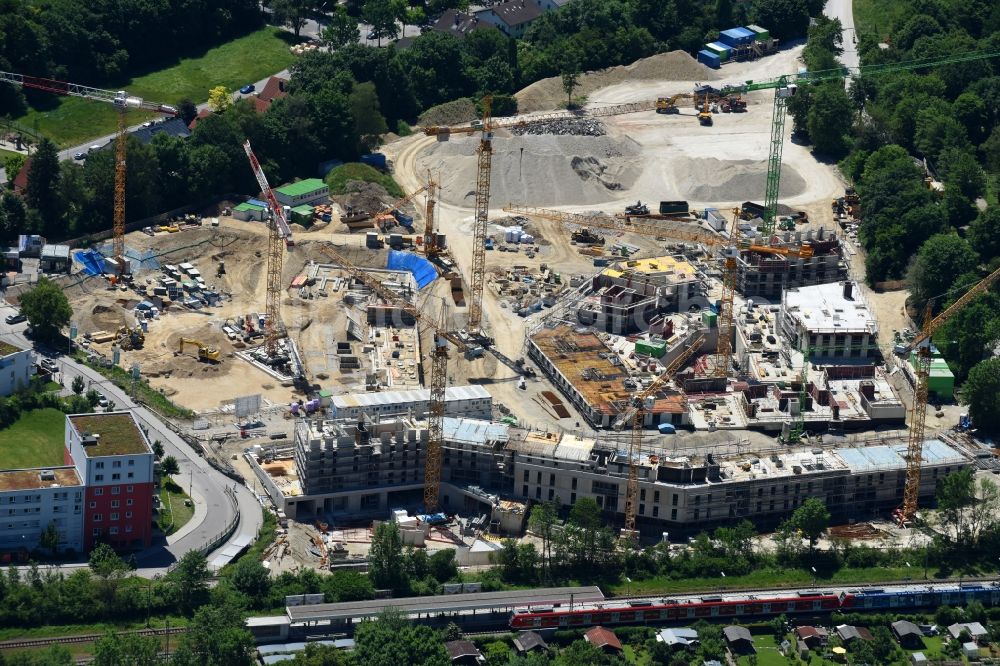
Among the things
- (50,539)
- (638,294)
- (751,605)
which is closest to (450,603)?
(751,605)

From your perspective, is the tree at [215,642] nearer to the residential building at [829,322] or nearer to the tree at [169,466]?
the tree at [169,466]

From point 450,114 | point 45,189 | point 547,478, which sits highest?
point 450,114

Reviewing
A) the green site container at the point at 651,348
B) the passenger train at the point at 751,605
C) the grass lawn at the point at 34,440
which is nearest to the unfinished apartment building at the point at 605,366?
the green site container at the point at 651,348

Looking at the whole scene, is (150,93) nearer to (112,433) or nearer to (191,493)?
(191,493)

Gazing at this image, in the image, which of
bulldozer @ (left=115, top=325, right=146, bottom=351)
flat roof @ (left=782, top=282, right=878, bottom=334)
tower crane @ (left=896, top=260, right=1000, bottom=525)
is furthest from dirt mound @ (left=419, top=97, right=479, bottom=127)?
tower crane @ (left=896, top=260, right=1000, bottom=525)

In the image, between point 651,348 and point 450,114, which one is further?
point 450,114

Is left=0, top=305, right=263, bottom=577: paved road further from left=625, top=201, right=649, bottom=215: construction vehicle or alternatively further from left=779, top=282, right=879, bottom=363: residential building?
left=625, top=201, right=649, bottom=215: construction vehicle

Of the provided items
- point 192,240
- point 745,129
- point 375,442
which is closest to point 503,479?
point 375,442
